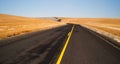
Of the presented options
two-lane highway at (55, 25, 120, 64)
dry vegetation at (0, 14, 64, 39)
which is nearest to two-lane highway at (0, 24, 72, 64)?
two-lane highway at (55, 25, 120, 64)

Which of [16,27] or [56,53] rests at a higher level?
[56,53]

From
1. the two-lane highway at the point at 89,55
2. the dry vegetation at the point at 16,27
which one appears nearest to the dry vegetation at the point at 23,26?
the dry vegetation at the point at 16,27

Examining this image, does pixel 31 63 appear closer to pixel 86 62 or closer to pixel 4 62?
pixel 4 62

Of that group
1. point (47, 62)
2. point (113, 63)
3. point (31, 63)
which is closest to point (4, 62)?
point (31, 63)

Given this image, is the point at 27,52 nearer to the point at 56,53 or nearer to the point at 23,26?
the point at 56,53

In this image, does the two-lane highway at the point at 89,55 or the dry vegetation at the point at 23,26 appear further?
the dry vegetation at the point at 23,26

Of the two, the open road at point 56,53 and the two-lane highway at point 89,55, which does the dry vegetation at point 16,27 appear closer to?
the open road at point 56,53

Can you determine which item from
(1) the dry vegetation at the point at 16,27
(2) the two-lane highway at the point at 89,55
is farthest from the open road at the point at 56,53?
(1) the dry vegetation at the point at 16,27

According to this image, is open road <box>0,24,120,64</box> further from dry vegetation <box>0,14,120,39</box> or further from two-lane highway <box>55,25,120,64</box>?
dry vegetation <box>0,14,120,39</box>

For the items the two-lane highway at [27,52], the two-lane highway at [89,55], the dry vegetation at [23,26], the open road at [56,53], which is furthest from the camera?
the dry vegetation at [23,26]

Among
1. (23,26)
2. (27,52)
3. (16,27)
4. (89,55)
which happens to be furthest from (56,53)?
(23,26)

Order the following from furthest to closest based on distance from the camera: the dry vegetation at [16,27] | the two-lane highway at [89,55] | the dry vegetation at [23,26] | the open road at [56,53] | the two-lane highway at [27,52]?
the dry vegetation at [23,26] < the dry vegetation at [16,27] < the two-lane highway at [89,55] < the open road at [56,53] < the two-lane highway at [27,52]

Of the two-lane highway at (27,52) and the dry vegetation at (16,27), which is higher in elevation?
the two-lane highway at (27,52)

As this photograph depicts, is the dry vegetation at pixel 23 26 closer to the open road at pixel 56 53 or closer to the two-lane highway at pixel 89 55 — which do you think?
the open road at pixel 56 53
